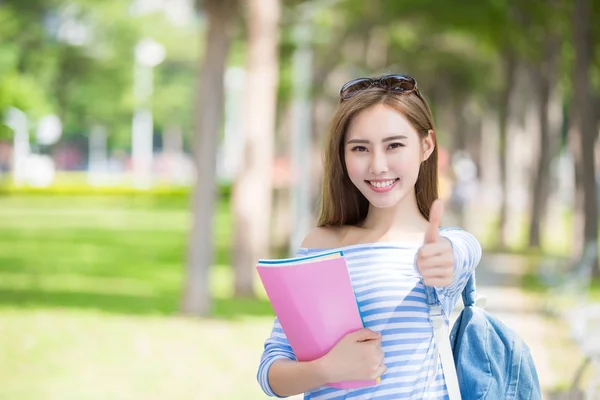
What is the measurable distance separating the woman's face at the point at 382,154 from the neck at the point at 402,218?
2.1 inches

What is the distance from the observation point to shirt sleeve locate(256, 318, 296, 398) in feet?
9.44

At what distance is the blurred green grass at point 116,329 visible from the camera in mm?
9000

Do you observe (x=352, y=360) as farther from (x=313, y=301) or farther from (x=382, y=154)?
(x=382, y=154)

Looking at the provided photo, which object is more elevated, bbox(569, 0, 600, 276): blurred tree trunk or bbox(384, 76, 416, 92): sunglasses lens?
bbox(569, 0, 600, 276): blurred tree trunk

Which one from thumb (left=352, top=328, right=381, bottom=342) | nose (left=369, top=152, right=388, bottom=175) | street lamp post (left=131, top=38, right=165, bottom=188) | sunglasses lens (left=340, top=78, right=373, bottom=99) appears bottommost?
thumb (left=352, top=328, right=381, bottom=342)

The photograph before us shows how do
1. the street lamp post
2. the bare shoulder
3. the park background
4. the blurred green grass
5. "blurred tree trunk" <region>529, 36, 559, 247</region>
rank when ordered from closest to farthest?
the bare shoulder < the blurred green grass < the park background < "blurred tree trunk" <region>529, 36, 559, 247</region> < the street lamp post

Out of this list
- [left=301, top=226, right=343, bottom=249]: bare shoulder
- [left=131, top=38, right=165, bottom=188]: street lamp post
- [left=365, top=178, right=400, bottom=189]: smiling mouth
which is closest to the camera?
[left=365, top=178, right=400, bottom=189]: smiling mouth

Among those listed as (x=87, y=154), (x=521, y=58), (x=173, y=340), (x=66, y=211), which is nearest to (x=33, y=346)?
(x=173, y=340)

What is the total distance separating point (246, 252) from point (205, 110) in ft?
9.39

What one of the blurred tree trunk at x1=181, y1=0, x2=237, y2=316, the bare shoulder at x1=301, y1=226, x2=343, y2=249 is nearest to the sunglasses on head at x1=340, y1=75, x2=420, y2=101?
the bare shoulder at x1=301, y1=226, x2=343, y2=249

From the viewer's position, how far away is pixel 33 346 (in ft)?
35.5

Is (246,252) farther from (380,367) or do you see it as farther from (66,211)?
(66,211)

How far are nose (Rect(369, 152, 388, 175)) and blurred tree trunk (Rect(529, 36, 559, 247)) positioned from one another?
2280 cm

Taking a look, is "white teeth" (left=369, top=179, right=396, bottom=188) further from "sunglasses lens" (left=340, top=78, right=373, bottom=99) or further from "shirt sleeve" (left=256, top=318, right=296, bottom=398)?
"shirt sleeve" (left=256, top=318, right=296, bottom=398)
